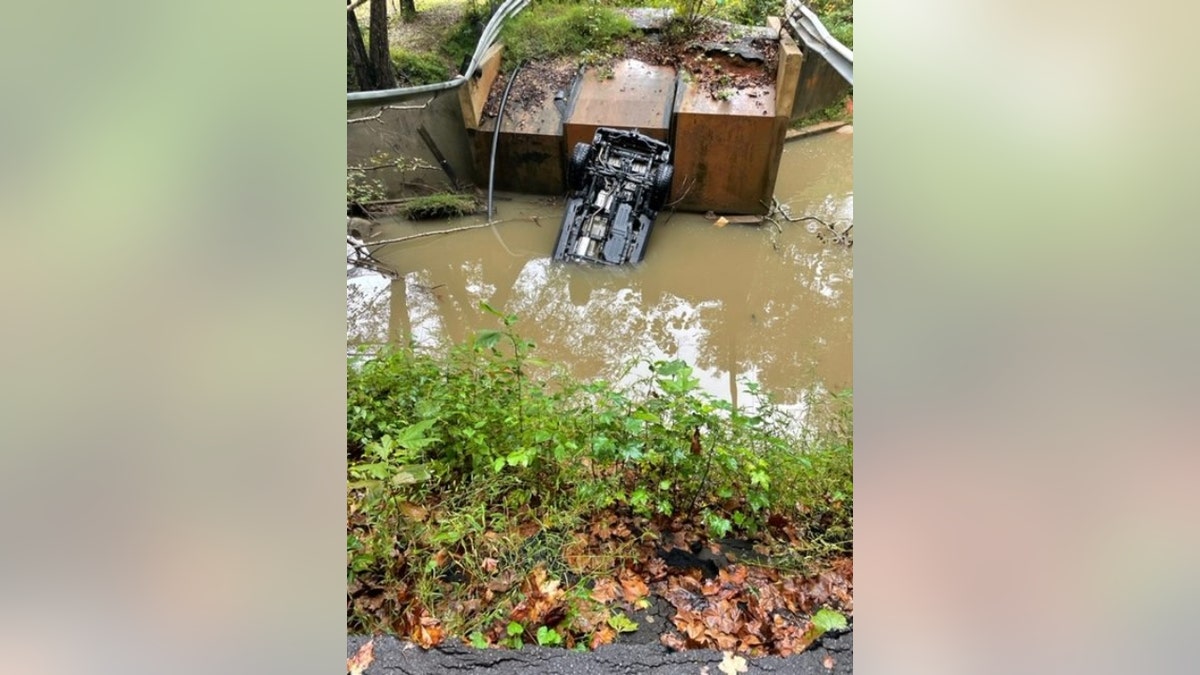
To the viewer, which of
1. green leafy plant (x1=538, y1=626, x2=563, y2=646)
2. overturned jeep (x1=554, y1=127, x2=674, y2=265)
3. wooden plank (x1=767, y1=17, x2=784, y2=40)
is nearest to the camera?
green leafy plant (x1=538, y1=626, x2=563, y2=646)

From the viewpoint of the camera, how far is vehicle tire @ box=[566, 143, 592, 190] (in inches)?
264

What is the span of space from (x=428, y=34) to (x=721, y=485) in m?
8.53

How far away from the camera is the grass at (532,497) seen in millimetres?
2252

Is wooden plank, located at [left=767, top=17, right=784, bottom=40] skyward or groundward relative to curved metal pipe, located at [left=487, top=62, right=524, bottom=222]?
skyward

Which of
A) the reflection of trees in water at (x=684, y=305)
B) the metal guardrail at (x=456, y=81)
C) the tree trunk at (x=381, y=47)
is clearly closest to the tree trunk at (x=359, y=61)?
the tree trunk at (x=381, y=47)

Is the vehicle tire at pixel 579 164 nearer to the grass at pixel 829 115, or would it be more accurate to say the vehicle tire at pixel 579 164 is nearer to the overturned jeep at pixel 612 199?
the overturned jeep at pixel 612 199

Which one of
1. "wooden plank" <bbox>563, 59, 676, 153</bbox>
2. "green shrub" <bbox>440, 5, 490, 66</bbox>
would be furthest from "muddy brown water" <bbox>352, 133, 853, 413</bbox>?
"green shrub" <bbox>440, 5, 490, 66</bbox>

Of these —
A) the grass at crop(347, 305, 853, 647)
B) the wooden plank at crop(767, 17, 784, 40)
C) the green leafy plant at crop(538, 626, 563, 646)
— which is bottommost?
the grass at crop(347, 305, 853, 647)

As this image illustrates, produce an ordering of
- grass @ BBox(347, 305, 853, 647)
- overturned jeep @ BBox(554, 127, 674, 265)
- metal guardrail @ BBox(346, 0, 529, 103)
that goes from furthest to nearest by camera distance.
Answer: overturned jeep @ BBox(554, 127, 674, 265) → metal guardrail @ BBox(346, 0, 529, 103) → grass @ BBox(347, 305, 853, 647)

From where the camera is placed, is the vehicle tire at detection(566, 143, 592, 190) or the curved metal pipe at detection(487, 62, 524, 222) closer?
the vehicle tire at detection(566, 143, 592, 190)

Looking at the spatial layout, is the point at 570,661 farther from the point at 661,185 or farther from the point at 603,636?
the point at 661,185

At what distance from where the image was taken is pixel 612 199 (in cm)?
673

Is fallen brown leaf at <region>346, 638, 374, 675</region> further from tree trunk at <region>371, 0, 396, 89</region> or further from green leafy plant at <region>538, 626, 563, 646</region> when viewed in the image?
tree trunk at <region>371, 0, 396, 89</region>

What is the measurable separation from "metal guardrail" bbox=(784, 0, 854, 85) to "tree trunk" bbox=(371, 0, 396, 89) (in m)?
4.73
